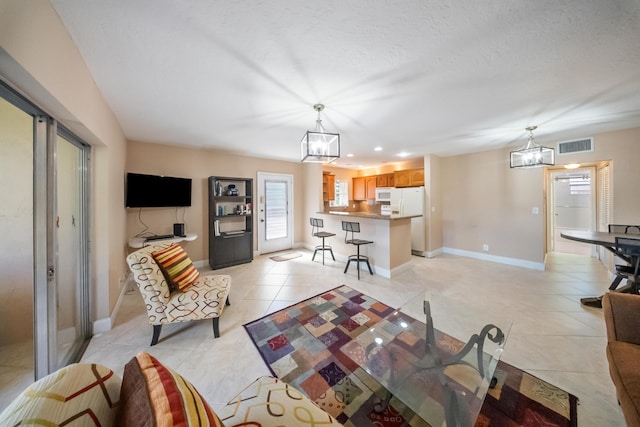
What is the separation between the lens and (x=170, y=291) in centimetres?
220

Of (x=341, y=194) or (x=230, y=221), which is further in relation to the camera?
(x=341, y=194)

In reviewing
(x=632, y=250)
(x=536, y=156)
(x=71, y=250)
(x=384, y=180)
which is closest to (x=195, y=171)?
(x=71, y=250)

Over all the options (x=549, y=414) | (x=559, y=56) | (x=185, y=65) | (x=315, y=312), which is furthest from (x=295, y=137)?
(x=549, y=414)

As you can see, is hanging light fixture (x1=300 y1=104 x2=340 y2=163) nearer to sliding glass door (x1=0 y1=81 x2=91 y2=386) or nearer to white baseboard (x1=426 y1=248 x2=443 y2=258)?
sliding glass door (x1=0 y1=81 x2=91 y2=386)

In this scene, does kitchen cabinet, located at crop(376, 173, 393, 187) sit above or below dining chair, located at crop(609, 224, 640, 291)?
above

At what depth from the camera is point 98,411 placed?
→ 2.11ft

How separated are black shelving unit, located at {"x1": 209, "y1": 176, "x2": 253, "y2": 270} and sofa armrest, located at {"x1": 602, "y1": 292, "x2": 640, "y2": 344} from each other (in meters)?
4.76

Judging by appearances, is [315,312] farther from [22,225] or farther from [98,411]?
[22,225]

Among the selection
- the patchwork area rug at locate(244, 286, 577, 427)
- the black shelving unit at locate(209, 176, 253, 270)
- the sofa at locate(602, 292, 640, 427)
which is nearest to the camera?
the sofa at locate(602, 292, 640, 427)

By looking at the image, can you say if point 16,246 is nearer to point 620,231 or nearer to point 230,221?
point 230,221

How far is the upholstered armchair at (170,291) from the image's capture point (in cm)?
196

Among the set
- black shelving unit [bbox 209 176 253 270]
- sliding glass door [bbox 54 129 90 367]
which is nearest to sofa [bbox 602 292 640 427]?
sliding glass door [bbox 54 129 90 367]

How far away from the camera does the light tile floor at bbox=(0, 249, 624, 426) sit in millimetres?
1613

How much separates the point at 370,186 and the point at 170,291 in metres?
5.63
